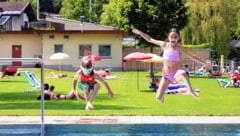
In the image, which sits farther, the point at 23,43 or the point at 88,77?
the point at 23,43

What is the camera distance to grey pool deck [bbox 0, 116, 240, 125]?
16.8 metres

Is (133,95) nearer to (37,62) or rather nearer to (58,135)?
(58,135)

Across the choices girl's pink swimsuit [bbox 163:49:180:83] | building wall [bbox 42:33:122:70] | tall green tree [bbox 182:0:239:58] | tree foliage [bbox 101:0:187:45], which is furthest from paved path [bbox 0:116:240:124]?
tall green tree [bbox 182:0:239:58]

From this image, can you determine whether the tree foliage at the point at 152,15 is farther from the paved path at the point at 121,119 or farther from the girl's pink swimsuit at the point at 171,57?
the girl's pink swimsuit at the point at 171,57

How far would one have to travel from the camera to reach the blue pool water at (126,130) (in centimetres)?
1606

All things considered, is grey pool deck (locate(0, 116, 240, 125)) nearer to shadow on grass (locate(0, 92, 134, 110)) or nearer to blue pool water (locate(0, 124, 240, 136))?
blue pool water (locate(0, 124, 240, 136))

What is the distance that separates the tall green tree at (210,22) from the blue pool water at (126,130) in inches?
1582

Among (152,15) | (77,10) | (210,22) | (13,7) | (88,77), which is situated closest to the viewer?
(88,77)

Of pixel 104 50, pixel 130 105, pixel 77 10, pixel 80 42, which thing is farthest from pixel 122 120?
pixel 77 10

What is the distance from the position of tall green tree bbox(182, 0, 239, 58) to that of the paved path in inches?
1527

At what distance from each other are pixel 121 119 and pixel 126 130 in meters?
1.21

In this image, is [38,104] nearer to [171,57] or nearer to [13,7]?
[171,57]

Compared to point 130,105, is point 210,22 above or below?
above

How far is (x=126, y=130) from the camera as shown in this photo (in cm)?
1627
